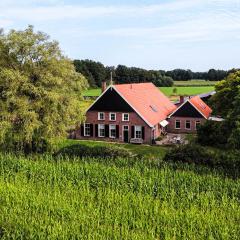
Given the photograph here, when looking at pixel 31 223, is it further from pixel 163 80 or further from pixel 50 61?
pixel 163 80

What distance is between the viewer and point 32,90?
31969mm

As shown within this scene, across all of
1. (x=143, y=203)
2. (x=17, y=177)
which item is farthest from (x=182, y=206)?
(x=17, y=177)

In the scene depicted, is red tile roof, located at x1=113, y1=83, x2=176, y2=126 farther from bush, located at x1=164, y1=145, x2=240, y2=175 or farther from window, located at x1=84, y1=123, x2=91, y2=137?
bush, located at x1=164, y1=145, x2=240, y2=175

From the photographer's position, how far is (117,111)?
44.4 meters

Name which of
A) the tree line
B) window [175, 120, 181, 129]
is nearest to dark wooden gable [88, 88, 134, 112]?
window [175, 120, 181, 129]

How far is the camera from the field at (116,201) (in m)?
15.1

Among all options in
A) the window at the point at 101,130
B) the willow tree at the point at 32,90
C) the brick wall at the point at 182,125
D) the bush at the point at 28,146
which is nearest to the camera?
the willow tree at the point at 32,90

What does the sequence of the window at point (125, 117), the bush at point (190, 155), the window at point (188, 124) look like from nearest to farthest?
the bush at point (190, 155), the window at point (125, 117), the window at point (188, 124)

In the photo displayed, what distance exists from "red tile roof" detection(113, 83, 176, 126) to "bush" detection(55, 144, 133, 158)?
14.0 meters

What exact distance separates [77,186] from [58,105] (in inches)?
525

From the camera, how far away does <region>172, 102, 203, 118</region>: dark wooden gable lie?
161ft

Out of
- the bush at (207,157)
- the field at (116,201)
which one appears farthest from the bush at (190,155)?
the field at (116,201)

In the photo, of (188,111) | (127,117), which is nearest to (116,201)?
(127,117)

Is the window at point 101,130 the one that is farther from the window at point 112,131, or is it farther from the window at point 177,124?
the window at point 177,124
